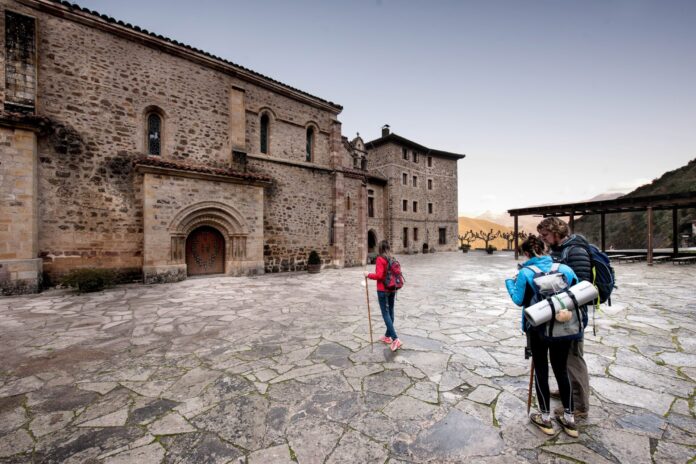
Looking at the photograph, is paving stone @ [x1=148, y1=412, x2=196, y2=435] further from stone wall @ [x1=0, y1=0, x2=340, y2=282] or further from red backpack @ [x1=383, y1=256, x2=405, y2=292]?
stone wall @ [x1=0, y1=0, x2=340, y2=282]

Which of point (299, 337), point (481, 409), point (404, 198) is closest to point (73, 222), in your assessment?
point (299, 337)

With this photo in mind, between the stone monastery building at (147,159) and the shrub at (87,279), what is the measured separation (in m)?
0.93

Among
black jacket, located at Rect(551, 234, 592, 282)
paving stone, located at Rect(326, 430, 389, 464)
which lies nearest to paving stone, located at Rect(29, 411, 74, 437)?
paving stone, located at Rect(326, 430, 389, 464)

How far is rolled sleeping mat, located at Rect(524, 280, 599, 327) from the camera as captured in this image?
221 centimetres

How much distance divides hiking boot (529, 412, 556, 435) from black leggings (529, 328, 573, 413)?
8cm

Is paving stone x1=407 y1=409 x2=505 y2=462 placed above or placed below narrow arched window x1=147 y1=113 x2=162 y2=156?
below

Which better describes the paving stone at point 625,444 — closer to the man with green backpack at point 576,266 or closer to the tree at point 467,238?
the man with green backpack at point 576,266

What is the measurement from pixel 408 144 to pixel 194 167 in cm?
2455

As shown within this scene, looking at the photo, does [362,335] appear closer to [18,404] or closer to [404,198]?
[18,404]

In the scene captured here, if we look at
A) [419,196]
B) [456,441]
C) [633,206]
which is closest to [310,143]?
[456,441]

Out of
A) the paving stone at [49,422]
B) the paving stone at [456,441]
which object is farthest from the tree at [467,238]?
the paving stone at [49,422]

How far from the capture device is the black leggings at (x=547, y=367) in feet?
8.01

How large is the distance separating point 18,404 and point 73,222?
348 inches

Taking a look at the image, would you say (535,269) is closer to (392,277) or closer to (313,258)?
(392,277)
